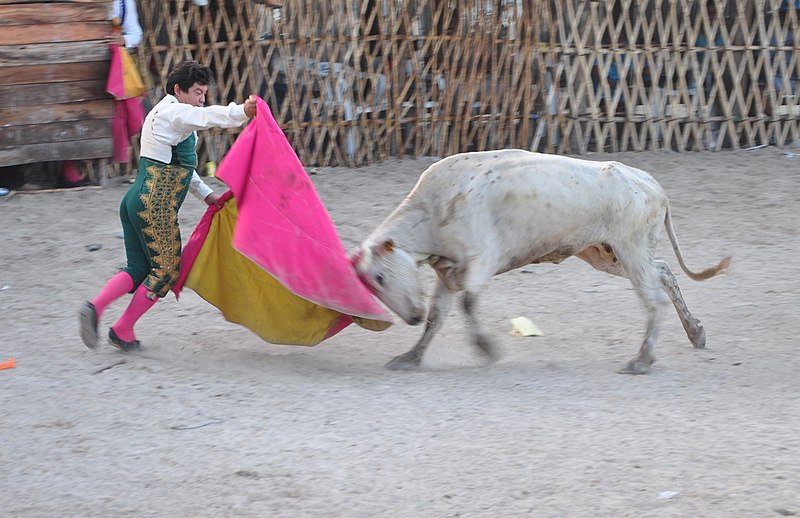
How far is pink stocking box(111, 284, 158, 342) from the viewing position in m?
5.08

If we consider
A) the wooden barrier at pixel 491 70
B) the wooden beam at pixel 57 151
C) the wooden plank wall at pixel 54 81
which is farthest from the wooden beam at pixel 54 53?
the wooden beam at pixel 57 151

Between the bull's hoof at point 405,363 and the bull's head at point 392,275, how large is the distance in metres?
0.24

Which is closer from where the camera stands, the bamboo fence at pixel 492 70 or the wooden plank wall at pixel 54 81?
the wooden plank wall at pixel 54 81

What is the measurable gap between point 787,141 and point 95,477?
348 inches

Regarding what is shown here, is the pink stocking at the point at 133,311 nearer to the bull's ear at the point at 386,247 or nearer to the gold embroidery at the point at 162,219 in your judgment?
the gold embroidery at the point at 162,219

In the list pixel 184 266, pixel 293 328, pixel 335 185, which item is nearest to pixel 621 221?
pixel 293 328

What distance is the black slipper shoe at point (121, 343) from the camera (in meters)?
5.12

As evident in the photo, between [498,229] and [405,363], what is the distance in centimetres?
81

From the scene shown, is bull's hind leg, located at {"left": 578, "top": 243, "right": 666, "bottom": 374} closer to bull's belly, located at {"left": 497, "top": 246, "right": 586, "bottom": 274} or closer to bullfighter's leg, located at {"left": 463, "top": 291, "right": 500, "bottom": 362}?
bull's belly, located at {"left": 497, "top": 246, "right": 586, "bottom": 274}

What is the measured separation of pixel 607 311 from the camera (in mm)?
6273

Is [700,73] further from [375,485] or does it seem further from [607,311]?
[375,485]

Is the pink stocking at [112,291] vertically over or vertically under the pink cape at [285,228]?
under

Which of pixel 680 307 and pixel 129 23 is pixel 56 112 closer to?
pixel 129 23

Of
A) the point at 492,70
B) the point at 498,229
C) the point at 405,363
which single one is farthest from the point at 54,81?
the point at 498,229
